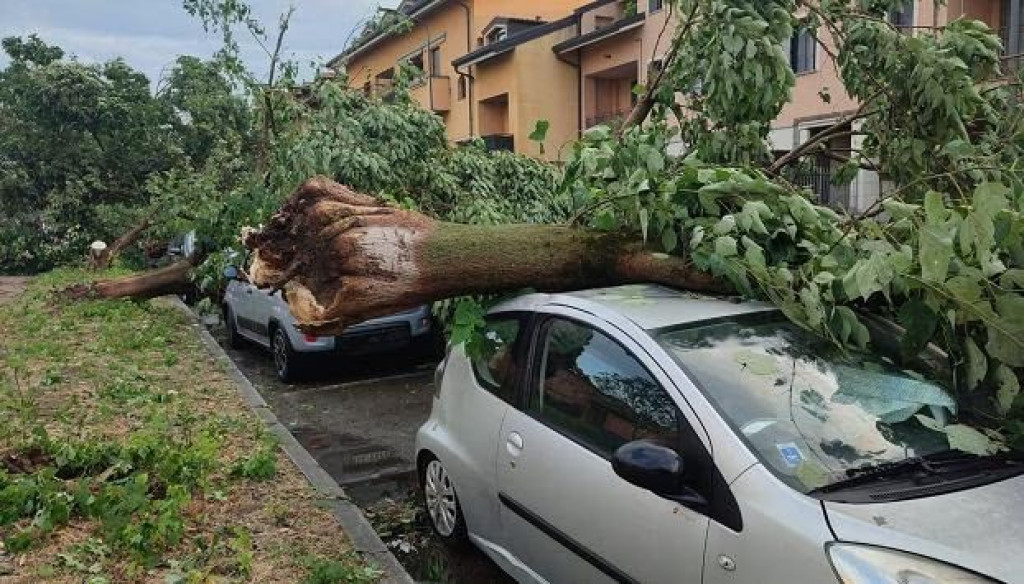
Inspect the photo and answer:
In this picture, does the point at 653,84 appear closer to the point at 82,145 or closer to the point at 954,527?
the point at 954,527

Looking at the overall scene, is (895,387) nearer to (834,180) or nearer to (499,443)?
(499,443)

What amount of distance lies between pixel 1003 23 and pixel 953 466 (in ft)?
47.4

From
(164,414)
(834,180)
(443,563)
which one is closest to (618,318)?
(443,563)

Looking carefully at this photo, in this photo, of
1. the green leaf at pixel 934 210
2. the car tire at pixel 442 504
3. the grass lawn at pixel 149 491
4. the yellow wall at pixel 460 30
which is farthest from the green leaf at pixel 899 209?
the yellow wall at pixel 460 30

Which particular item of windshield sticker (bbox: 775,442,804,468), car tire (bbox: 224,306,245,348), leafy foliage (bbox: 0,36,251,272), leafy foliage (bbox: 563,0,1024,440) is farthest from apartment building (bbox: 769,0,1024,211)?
leafy foliage (bbox: 0,36,251,272)

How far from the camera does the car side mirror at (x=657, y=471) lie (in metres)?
2.60

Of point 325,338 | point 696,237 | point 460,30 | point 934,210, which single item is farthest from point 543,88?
point 934,210

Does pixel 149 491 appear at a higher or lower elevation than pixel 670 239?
lower

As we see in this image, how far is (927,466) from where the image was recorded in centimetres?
264

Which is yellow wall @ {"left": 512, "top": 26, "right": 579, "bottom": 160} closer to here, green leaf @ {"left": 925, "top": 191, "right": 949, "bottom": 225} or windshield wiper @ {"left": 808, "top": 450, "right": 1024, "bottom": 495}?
green leaf @ {"left": 925, "top": 191, "right": 949, "bottom": 225}

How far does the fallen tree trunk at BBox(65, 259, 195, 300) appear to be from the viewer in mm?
12531

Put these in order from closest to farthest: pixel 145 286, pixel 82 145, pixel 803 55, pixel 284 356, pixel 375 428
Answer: pixel 375 428, pixel 284 356, pixel 145 286, pixel 803 55, pixel 82 145

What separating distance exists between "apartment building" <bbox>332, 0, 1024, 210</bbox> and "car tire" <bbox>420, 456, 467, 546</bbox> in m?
10.8

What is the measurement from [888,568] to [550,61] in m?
25.4
